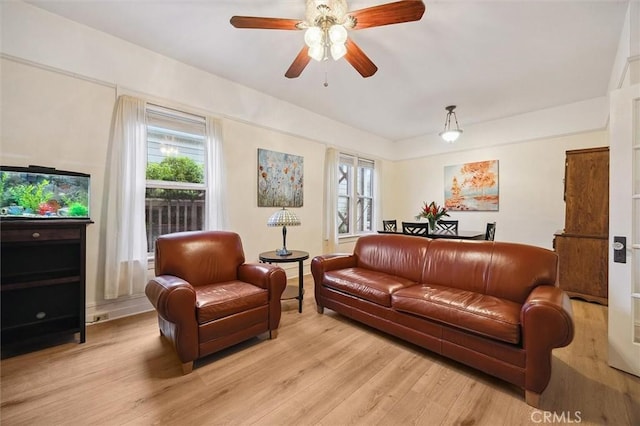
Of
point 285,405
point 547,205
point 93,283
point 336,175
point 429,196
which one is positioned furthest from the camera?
point 429,196

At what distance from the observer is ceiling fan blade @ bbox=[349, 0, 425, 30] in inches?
65.7

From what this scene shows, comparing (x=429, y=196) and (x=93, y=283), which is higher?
(x=429, y=196)

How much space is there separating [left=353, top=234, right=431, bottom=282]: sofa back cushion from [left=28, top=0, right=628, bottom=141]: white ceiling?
2.10 m

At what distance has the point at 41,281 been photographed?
6.75ft

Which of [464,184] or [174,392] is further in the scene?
[464,184]

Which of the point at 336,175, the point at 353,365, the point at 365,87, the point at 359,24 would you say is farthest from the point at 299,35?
the point at 353,365

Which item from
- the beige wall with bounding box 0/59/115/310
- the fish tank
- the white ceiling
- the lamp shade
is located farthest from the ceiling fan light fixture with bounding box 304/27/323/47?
the fish tank

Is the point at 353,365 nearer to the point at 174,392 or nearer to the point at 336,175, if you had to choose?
the point at 174,392

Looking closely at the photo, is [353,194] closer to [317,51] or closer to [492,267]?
[492,267]

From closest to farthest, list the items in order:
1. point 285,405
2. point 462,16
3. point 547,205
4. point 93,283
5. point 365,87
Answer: point 285,405, point 462,16, point 93,283, point 365,87, point 547,205

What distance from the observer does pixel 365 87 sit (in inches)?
146

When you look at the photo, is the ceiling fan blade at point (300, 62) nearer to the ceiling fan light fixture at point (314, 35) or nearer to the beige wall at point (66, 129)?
the ceiling fan light fixture at point (314, 35)

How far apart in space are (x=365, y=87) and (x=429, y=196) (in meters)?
3.19

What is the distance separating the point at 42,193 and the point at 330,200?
3.72 meters
